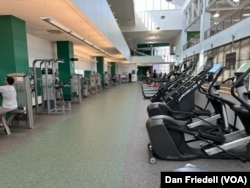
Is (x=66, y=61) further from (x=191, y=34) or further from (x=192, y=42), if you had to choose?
(x=191, y=34)

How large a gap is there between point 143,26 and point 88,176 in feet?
60.4

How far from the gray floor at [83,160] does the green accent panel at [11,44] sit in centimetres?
177

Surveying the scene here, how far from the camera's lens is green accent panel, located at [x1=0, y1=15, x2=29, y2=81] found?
516cm

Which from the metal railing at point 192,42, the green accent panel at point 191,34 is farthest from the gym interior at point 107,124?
the green accent panel at point 191,34

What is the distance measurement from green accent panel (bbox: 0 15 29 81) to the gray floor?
5.81 ft

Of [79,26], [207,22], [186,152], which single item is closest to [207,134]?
[186,152]

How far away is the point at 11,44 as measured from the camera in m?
5.22

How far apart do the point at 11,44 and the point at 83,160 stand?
403 cm

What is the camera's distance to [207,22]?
1230cm

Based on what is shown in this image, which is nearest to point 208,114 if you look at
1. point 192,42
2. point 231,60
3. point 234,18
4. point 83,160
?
point 83,160

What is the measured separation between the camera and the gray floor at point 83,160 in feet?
7.93

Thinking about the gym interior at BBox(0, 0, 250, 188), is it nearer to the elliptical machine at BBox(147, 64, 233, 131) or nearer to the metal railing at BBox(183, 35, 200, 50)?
the elliptical machine at BBox(147, 64, 233, 131)

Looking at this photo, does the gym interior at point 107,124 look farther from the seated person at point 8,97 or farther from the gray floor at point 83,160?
the seated person at point 8,97

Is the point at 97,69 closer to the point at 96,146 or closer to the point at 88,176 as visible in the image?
the point at 96,146
